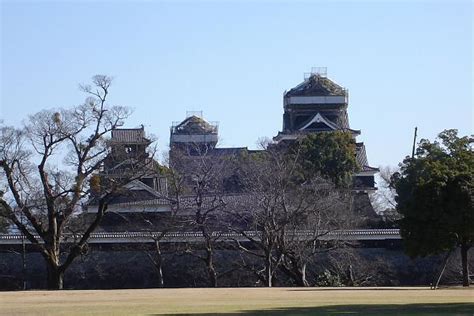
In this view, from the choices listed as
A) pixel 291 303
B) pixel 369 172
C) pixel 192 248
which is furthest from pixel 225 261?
pixel 291 303

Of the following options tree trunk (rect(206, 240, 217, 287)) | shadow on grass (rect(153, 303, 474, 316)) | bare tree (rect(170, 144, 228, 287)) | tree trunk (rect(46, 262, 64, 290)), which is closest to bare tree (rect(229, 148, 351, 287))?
bare tree (rect(170, 144, 228, 287))

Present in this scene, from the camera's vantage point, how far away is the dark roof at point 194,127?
70.9 meters

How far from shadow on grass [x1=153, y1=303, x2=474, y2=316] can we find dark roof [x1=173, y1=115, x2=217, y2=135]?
48.3m

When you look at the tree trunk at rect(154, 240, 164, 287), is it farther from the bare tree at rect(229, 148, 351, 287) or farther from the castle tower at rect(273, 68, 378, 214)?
the castle tower at rect(273, 68, 378, 214)

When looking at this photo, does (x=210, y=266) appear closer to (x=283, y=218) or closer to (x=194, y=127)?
(x=283, y=218)

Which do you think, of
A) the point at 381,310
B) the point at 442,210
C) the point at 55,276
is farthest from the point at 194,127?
the point at 381,310

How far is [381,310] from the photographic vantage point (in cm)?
2167

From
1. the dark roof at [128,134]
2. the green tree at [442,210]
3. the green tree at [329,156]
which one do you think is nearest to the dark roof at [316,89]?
the green tree at [329,156]

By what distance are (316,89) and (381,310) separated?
45156mm

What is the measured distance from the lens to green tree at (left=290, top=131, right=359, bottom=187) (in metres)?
55.8

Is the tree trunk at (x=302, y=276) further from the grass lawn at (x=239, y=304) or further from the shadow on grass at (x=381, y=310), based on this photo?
the shadow on grass at (x=381, y=310)

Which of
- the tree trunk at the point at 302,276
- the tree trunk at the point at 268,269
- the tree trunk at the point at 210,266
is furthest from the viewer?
the tree trunk at the point at 302,276

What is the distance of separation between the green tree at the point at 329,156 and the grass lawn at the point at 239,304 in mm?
26277

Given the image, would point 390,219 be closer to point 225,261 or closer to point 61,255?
point 225,261
